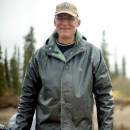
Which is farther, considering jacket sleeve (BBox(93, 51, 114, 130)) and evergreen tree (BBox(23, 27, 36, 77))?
evergreen tree (BBox(23, 27, 36, 77))

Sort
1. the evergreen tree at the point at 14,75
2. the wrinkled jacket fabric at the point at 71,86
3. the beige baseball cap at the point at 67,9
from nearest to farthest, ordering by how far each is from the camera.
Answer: the wrinkled jacket fabric at the point at 71,86 → the beige baseball cap at the point at 67,9 → the evergreen tree at the point at 14,75

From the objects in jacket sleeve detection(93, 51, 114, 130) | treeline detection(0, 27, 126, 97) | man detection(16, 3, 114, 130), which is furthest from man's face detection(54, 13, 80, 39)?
treeline detection(0, 27, 126, 97)

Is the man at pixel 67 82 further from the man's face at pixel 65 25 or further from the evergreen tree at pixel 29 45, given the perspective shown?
the evergreen tree at pixel 29 45

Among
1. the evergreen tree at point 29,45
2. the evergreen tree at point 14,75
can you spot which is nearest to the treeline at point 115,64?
the evergreen tree at point 29,45

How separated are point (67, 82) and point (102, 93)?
34 cm

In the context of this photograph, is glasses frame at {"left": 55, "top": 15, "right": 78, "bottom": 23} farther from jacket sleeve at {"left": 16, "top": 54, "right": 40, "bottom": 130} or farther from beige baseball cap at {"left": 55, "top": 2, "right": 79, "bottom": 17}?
jacket sleeve at {"left": 16, "top": 54, "right": 40, "bottom": 130}

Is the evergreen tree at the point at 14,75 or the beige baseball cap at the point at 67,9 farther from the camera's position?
the evergreen tree at the point at 14,75

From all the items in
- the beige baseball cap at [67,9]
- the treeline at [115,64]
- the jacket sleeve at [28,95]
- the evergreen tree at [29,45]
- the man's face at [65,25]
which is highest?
the beige baseball cap at [67,9]

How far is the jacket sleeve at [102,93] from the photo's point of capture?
256cm

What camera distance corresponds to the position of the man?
2.49 m

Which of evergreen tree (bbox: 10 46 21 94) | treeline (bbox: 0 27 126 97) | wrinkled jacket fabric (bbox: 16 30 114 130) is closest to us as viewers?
wrinkled jacket fabric (bbox: 16 30 114 130)

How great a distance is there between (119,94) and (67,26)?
95.3ft

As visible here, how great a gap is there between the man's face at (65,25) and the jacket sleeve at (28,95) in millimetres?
355

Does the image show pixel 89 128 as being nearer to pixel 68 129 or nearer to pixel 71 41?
pixel 68 129
